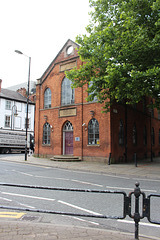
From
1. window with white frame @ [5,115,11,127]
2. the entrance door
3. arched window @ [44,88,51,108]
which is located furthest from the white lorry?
the entrance door

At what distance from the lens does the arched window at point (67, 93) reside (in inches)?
884

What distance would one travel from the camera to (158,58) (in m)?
13.2

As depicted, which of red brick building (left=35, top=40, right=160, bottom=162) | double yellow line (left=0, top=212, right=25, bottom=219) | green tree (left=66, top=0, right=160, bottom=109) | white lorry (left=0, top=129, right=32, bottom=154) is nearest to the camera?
double yellow line (left=0, top=212, right=25, bottom=219)

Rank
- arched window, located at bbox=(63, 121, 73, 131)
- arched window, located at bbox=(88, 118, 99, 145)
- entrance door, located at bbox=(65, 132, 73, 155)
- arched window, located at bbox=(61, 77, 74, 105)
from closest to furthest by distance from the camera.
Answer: arched window, located at bbox=(88, 118, 99, 145)
entrance door, located at bbox=(65, 132, 73, 155)
arched window, located at bbox=(63, 121, 73, 131)
arched window, located at bbox=(61, 77, 74, 105)

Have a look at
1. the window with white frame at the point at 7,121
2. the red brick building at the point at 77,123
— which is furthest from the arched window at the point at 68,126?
the window with white frame at the point at 7,121

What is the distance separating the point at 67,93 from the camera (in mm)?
22875

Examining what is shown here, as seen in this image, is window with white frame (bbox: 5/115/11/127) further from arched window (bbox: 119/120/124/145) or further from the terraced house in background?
arched window (bbox: 119/120/124/145)

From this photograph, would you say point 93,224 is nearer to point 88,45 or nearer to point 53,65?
point 88,45

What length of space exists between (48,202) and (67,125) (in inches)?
650

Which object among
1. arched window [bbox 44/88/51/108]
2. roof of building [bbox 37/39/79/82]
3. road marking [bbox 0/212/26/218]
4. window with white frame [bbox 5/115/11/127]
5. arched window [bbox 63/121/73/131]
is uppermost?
roof of building [bbox 37/39/79/82]

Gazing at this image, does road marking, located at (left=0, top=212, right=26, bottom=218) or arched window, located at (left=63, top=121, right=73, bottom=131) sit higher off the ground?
arched window, located at (left=63, top=121, right=73, bottom=131)

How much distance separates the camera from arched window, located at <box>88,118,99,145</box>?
19.8m

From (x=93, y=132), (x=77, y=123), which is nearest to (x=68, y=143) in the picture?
(x=77, y=123)

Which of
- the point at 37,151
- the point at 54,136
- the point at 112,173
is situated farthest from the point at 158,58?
the point at 37,151
